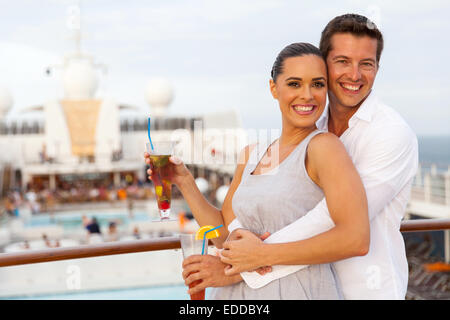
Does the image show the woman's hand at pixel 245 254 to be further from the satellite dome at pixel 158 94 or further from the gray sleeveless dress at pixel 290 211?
the satellite dome at pixel 158 94

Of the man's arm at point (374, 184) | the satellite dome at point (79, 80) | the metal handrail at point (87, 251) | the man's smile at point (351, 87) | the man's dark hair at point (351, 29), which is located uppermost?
the satellite dome at point (79, 80)

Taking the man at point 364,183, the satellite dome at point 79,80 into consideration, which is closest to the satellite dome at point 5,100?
the satellite dome at point 79,80

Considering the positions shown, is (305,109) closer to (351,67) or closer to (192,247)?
(351,67)

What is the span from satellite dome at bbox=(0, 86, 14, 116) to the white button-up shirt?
67.1ft

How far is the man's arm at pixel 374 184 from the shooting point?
96cm

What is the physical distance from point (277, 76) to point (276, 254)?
36 cm

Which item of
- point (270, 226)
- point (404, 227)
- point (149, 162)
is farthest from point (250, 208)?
point (404, 227)

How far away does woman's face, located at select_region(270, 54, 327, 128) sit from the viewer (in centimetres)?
100

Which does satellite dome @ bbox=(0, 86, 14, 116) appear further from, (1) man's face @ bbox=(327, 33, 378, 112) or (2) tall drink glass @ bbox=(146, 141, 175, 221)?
(1) man's face @ bbox=(327, 33, 378, 112)

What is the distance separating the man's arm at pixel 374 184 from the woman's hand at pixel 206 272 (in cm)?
4

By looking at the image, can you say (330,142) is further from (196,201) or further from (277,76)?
(196,201)

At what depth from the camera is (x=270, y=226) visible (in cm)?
102

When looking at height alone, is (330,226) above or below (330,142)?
below

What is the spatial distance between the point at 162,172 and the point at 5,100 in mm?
20323
